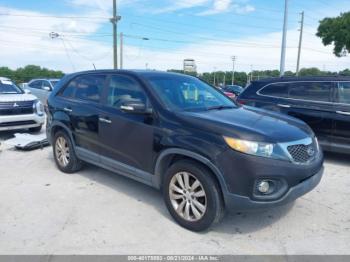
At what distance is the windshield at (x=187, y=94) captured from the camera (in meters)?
4.14

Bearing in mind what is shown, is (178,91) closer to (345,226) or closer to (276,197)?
(276,197)

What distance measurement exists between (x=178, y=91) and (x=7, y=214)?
8.51 ft

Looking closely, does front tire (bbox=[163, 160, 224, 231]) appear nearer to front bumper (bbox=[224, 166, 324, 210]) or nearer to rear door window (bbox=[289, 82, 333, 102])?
front bumper (bbox=[224, 166, 324, 210])

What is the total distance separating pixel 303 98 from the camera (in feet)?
22.0

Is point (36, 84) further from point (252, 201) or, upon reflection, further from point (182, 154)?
point (252, 201)

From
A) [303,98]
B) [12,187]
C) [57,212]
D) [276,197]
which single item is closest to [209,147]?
[276,197]

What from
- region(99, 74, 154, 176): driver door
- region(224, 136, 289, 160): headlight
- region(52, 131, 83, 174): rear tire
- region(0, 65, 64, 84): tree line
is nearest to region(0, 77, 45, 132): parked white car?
region(52, 131, 83, 174): rear tire

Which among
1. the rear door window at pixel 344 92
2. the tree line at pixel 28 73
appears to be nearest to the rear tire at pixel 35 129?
the rear door window at pixel 344 92

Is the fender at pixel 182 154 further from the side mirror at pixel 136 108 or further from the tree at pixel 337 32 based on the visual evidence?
the tree at pixel 337 32

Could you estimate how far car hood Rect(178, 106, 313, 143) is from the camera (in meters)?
3.38

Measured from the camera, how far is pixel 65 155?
5.66 m

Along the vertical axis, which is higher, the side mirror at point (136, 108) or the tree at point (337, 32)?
the tree at point (337, 32)

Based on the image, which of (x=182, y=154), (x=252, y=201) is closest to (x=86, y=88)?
(x=182, y=154)

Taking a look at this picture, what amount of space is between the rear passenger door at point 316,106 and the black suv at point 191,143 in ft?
7.63
